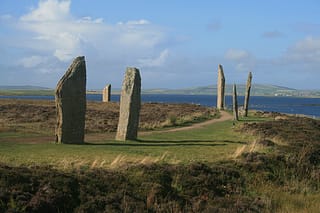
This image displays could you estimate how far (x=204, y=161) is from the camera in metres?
19.0

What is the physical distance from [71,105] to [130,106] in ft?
11.0

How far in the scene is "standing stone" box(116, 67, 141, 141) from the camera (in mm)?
24969

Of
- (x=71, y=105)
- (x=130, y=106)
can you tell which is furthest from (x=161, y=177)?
(x=130, y=106)

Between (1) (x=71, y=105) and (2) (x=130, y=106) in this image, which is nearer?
(1) (x=71, y=105)

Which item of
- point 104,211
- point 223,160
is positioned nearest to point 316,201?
point 223,160

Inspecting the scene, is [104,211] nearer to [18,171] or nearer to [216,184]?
[18,171]

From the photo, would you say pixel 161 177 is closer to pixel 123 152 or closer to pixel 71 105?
pixel 123 152

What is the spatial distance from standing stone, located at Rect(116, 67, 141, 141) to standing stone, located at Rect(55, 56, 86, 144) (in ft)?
8.10

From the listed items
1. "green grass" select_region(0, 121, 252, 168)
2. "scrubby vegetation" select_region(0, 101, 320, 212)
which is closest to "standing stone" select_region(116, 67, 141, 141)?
"green grass" select_region(0, 121, 252, 168)

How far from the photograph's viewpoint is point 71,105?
2295 cm

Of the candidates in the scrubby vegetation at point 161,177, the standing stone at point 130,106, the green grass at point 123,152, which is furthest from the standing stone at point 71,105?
the standing stone at point 130,106

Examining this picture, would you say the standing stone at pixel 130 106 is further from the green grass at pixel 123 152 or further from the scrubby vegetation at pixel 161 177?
the scrubby vegetation at pixel 161 177

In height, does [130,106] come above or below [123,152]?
above

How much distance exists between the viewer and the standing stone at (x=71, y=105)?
22.8 metres
